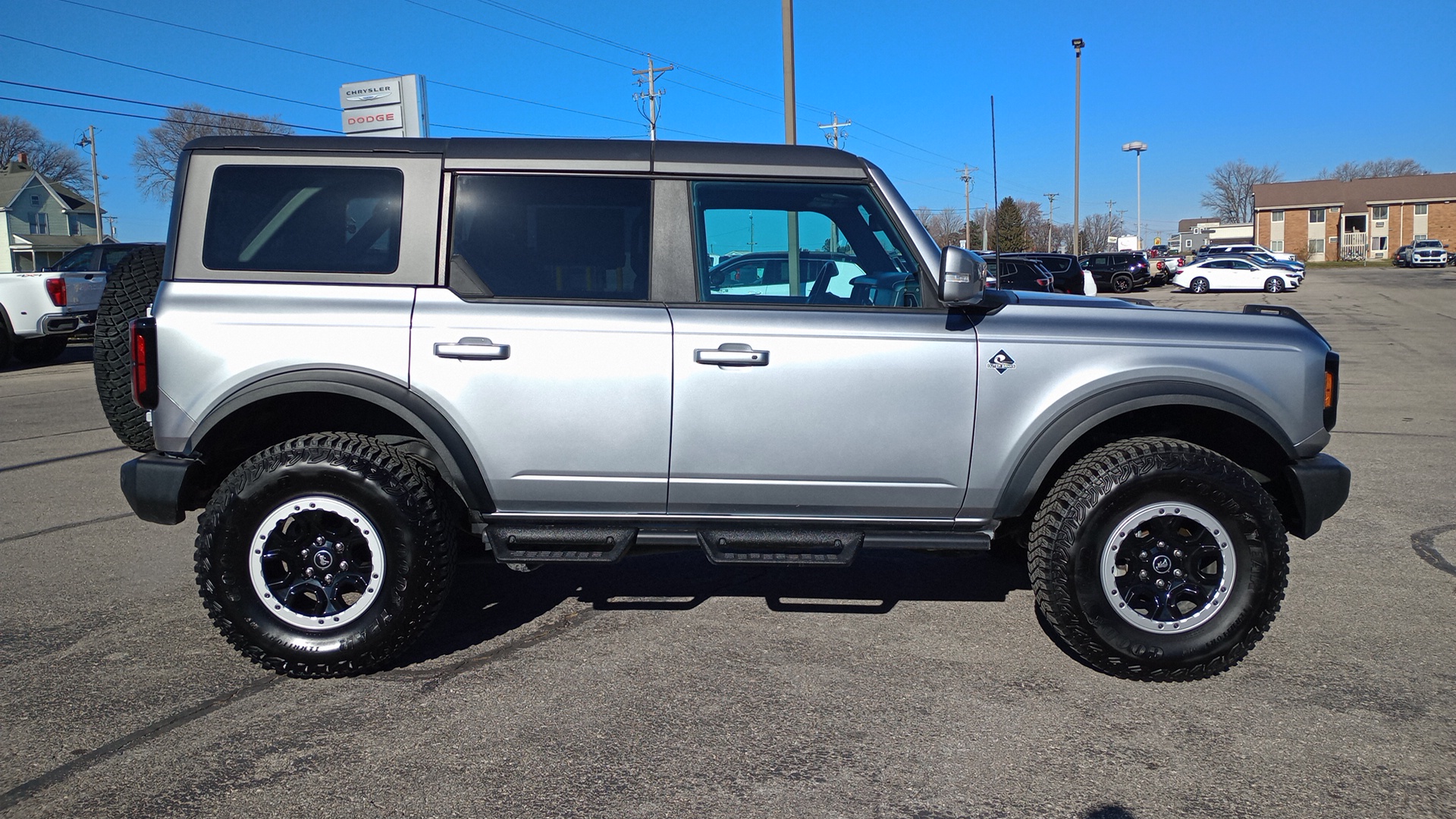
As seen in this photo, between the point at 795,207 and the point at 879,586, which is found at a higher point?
the point at 795,207

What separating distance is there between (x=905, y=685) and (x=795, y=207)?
191cm

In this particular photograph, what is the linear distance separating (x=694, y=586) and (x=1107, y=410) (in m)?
2.19

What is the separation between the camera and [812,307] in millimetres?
3957

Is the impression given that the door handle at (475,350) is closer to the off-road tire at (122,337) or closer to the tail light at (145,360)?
the tail light at (145,360)

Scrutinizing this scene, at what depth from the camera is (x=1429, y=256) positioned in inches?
2295

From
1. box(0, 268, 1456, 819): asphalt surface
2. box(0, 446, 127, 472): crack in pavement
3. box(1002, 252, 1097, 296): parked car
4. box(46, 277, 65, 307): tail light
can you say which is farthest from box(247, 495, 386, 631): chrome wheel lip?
box(1002, 252, 1097, 296): parked car

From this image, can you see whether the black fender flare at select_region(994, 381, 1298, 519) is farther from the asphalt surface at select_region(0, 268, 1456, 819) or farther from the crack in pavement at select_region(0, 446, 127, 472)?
the crack in pavement at select_region(0, 446, 127, 472)

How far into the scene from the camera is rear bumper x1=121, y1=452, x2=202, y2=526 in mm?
3887

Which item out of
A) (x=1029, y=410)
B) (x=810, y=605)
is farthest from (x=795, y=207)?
(x=810, y=605)

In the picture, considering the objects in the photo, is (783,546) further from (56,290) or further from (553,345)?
(56,290)

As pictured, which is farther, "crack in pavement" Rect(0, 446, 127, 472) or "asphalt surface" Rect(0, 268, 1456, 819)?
"crack in pavement" Rect(0, 446, 127, 472)

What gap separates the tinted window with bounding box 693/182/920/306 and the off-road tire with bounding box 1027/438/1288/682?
1.04 meters

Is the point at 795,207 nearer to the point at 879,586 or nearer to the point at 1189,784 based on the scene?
the point at 879,586

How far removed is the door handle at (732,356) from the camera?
151 inches
